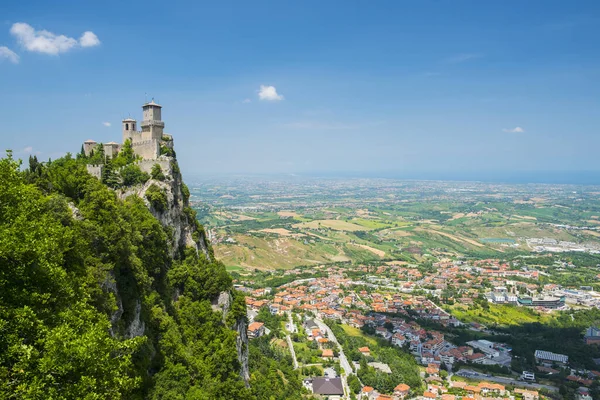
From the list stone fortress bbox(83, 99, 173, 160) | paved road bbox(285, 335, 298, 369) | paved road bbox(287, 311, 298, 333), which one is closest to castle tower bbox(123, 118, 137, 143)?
stone fortress bbox(83, 99, 173, 160)

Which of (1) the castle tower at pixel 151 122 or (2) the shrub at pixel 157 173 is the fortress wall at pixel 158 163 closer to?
(2) the shrub at pixel 157 173

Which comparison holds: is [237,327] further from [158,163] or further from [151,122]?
[151,122]

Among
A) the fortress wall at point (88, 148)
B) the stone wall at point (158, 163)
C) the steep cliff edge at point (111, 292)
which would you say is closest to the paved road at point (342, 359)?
the steep cliff edge at point (111, 292)

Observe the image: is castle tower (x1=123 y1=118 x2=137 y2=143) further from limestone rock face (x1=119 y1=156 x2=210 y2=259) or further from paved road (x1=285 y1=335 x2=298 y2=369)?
paved road (x1=285 y1=335 x2=298 y2=369)

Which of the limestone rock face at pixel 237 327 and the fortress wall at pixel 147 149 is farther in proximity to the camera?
the fortress wall at pixel 147 149

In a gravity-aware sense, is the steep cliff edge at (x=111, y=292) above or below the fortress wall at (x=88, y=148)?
below

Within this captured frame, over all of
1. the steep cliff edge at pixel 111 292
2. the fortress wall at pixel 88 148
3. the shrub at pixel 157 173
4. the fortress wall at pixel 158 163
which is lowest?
the steep cliff edge at pixel 111 292

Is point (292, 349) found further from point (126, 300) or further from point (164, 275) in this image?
point (126, 300)

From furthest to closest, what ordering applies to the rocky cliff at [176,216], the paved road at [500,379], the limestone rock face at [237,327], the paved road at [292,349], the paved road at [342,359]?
the paved road at [292,349]
the paved road at [500,379]
the paved road at [342,359]
the limestone rock face at [237,327]
the rocky cliff at [176,216]
